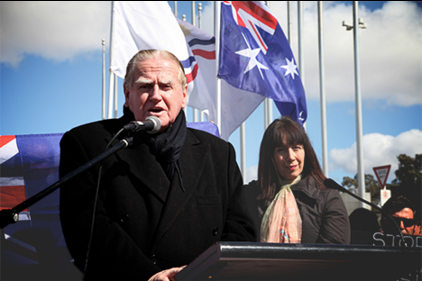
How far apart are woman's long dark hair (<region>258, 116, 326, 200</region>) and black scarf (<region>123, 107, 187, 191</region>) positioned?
2.00 m

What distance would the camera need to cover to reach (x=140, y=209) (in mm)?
2502

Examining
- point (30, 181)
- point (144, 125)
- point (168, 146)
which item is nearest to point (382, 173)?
point (30, 181)

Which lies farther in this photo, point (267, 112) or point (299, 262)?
point (267, 112)

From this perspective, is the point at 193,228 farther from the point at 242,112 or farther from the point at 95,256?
the point at 242,112

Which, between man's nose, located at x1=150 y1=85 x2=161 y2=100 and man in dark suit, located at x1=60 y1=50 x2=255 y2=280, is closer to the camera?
man in dark suit, located at x1=60 y1=50 x2=255 y2=280

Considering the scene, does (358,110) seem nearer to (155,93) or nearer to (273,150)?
(273,150)

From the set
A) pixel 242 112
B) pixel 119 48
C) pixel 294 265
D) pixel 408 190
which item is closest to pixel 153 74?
pixel 294 265

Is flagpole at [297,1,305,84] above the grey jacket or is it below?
above

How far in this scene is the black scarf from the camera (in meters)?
2.63

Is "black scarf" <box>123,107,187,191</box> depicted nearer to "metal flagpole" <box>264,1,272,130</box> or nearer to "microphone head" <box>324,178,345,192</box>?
"microphone head" <box>324,178,345,192</box>

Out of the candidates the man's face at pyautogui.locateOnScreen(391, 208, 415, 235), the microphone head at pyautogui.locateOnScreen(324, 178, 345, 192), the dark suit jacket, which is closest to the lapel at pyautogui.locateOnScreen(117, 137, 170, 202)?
the dark suit jacket

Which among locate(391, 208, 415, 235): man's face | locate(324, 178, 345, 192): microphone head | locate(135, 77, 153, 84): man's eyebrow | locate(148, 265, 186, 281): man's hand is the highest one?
locate(135, 77, 153, 84): man's eyebrow

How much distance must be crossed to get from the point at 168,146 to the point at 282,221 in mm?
2052

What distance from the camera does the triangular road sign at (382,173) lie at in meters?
10.5
